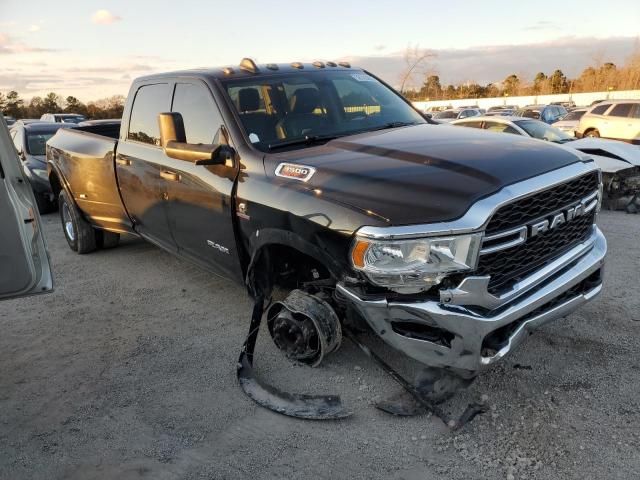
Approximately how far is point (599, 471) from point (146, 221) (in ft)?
13.2

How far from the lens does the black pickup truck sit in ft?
8.48

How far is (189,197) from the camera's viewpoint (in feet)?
13.3

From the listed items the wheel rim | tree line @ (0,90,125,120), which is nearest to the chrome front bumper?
the wheel rim

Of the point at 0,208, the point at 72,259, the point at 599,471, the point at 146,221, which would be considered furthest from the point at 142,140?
the point at 599,471

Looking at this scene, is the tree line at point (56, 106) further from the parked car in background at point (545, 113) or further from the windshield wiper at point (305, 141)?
the windshield wiper at point (305, 141)

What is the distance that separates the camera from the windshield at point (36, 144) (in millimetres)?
9727

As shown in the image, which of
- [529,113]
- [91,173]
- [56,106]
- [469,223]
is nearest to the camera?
[469,223]

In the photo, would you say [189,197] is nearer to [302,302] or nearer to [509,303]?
[302,302]

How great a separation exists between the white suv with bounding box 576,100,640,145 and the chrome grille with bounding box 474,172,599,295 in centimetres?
1495

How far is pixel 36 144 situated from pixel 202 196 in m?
7.59

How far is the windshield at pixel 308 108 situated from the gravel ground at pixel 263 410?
156 cm

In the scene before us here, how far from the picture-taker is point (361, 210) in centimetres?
271

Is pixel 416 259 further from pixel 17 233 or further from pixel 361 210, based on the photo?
pixel 17 233

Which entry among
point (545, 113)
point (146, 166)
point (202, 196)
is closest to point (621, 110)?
point (545, 113)
